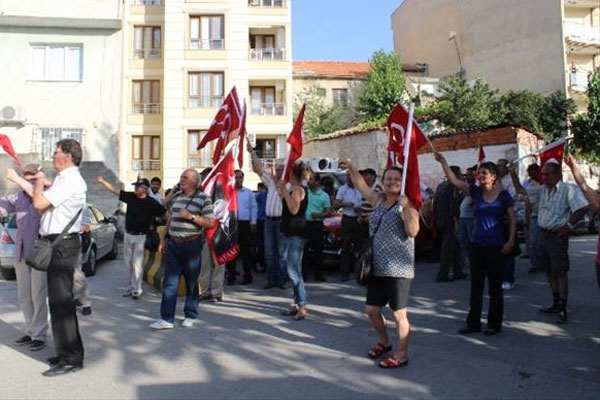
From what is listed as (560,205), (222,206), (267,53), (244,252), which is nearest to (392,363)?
(560,205)

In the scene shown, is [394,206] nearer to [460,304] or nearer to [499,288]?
[499,288]

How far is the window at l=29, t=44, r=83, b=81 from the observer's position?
25000mm

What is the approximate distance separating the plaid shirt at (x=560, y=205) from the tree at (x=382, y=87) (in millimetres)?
25178

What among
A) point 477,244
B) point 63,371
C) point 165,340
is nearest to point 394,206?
point 477,244

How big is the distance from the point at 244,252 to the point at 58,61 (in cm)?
2031

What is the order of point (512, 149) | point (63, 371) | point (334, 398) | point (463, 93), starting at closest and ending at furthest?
1. point (334, 398)
2. point (63, 371)
3. point (512, 149)
4. point (463, 93)

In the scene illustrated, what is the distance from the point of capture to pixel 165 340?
5.72m

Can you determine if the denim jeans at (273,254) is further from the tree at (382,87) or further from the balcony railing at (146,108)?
the tree at (382,87)

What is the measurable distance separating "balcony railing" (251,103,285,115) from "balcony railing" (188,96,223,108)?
2.27 meters

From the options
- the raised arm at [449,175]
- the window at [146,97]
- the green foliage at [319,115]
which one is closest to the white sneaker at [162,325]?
the raised arm at [449,175]

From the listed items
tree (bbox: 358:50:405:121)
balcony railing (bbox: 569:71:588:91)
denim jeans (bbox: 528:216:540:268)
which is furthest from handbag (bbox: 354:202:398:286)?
balcony railing (bbox: 569:71:588:91)

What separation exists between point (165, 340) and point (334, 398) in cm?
232

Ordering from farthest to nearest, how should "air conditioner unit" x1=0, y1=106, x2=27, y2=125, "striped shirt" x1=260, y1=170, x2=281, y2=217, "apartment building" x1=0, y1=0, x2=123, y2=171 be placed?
"apartment building" x1=0, y1=0, x2=123, y2=171 < "air conditioner unit" x1=0, y1=106, x2=27, y2=125 < "striped shirt" x1=260, y1=170, x2=281, y2=217

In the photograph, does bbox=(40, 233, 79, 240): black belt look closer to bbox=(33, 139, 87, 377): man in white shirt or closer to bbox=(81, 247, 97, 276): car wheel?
bbox=(33, 139, 87, 377): man in white shirt
